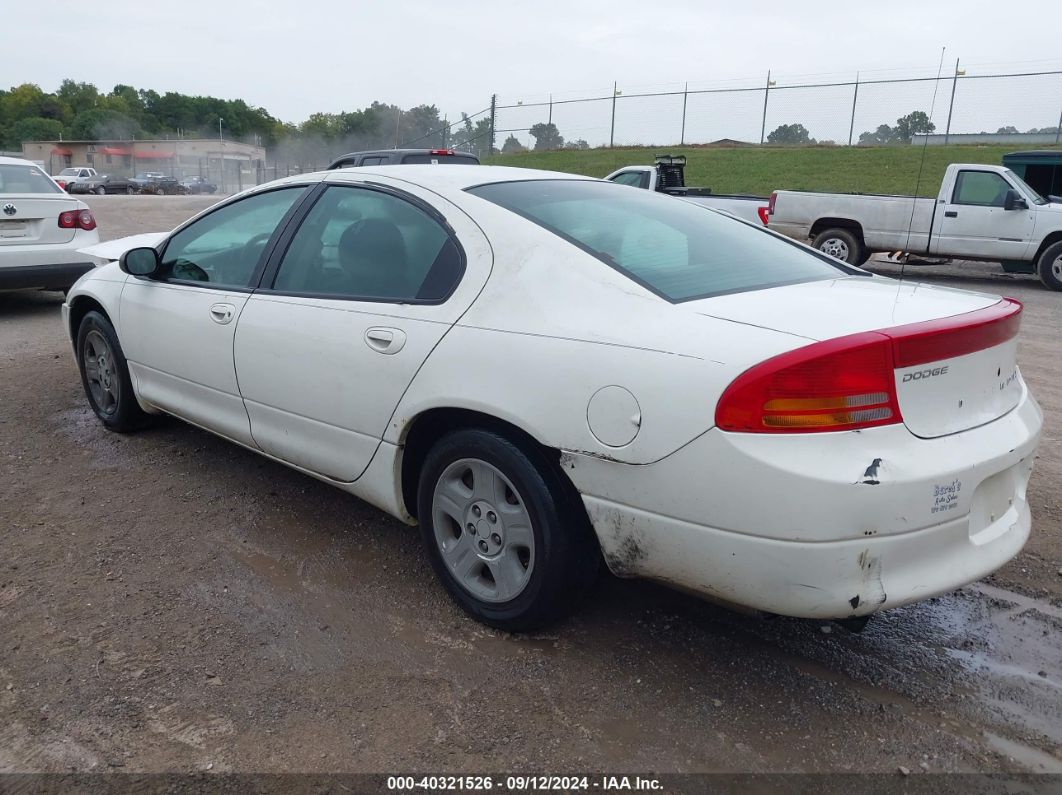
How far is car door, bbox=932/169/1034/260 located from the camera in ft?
41.0

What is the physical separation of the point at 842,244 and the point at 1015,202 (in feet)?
7.97

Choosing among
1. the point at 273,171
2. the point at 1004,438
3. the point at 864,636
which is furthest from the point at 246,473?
the point at 273,171

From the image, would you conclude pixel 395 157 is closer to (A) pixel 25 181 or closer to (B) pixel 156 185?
(A) pixel 25 181

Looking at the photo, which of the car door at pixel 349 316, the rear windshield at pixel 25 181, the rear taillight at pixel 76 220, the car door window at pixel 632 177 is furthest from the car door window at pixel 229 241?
the car door window at pixel 632 177

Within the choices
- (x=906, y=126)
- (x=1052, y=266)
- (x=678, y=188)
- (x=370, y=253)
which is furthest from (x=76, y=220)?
(x=906, y=126)

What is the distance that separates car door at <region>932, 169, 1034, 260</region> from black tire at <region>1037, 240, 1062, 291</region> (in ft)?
1.08

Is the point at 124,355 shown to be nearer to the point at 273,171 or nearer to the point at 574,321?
the point at 574,321

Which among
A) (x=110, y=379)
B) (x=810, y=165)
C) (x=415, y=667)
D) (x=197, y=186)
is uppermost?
(x=810, y=165)

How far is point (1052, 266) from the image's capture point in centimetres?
1216

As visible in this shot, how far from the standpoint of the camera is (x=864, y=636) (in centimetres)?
289

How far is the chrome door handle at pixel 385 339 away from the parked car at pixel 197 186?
51.6m

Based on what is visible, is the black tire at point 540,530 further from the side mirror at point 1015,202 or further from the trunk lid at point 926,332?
the side mirror at point 1015,202

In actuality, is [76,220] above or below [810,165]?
below

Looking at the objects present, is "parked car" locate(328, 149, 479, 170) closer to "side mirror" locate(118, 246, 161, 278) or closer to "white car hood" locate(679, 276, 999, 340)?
"side mirror" locate(118, 246, 161, 278)
